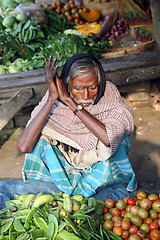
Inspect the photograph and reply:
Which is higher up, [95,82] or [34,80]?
[95,82]

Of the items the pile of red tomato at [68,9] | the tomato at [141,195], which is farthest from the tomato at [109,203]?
the pile of red tomato at [68,9]

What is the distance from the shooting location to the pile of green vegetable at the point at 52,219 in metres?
1.99

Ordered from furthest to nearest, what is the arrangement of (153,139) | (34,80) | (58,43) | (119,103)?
(58,43)
(153,139)
(34,80)
(119,103)

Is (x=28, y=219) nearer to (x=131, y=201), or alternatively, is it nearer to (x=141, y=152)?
(x=131, y=201)

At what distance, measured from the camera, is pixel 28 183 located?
282cm

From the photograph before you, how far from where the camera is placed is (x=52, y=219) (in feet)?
6.72

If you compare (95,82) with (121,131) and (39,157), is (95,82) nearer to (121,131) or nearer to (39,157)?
(121,131)

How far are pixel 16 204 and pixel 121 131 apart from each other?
1.09 metres

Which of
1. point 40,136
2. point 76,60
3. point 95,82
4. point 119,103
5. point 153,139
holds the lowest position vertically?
point 153,139

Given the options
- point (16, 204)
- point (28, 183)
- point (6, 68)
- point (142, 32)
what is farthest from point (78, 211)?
point (142, 32)

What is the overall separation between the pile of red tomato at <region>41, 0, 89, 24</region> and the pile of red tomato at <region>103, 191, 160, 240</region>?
518 centimetres

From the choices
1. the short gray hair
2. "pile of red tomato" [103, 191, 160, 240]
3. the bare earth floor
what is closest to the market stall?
"pile of red tomato" [103, 191, 160, 240]

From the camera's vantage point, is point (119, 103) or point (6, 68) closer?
point (119, 103)

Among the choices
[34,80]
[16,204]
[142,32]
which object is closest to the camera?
[16,204]
